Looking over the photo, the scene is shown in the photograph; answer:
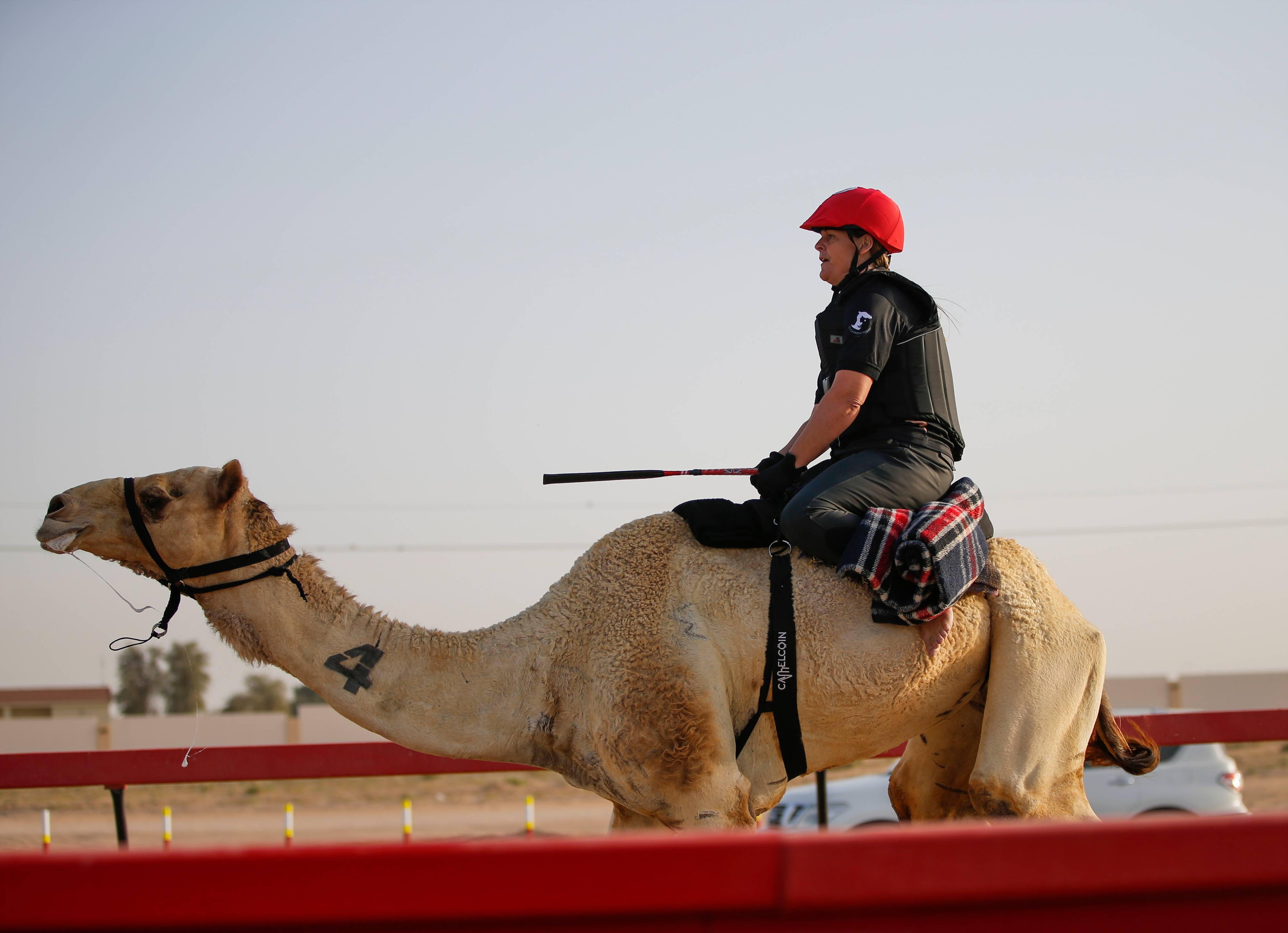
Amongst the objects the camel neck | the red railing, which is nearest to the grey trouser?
the camel neck

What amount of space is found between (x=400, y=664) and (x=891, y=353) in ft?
7.67

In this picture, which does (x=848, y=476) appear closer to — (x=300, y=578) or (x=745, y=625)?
(x=745, y=625)

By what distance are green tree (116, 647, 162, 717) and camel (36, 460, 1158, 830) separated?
62.2 metres

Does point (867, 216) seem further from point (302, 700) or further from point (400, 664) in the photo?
point (302, 700)

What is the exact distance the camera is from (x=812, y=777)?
26547mm

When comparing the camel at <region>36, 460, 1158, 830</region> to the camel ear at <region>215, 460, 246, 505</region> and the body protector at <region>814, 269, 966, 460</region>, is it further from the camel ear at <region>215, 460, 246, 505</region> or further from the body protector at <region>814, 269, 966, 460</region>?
the body protector at <region>814, 269, 966, 460</region>

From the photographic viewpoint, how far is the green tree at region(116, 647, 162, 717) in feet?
203

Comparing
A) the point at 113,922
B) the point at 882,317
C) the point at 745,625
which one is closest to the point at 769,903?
the point at 113,922

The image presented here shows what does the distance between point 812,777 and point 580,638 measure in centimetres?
2322

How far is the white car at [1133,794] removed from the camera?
11102mm

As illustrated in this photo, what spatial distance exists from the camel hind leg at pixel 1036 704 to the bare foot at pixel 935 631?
13.4 inches

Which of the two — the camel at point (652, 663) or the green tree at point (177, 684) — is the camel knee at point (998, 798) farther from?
the green tree at point (177, 684)

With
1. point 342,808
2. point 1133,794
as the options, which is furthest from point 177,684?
point 1133,794

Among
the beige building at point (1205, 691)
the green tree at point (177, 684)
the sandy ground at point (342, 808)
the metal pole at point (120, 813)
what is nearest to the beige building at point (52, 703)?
the green tree at point (177, 684)
